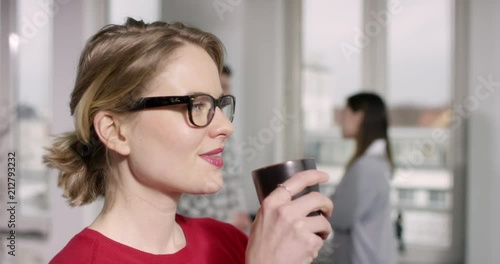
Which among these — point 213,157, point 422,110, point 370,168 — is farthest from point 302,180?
point 422,110

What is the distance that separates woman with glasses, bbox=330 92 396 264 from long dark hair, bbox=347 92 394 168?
0.01m

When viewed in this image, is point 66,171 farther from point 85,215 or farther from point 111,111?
point 85,215

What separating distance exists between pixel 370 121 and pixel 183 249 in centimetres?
196

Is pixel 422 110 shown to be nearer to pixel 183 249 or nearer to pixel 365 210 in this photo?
pixel 365 210

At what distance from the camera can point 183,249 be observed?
798mm

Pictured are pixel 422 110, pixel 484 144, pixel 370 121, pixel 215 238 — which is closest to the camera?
pixel 215 238

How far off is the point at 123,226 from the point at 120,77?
23cm

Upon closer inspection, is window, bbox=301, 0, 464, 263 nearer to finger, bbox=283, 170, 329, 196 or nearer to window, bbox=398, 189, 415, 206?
window, bbox=398, 189, 415, 206

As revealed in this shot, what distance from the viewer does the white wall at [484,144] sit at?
116 inches

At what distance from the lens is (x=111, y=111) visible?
0.72m

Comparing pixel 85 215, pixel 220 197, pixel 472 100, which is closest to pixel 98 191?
pixel 85 215

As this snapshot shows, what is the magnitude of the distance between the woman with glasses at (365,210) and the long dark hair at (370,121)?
0.05 feet

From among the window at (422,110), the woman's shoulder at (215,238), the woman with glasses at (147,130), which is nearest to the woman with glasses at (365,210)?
the window at (422,110)

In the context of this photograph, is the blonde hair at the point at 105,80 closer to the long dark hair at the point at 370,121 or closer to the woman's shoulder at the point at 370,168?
the woman's shoulder at the point at 370,168
